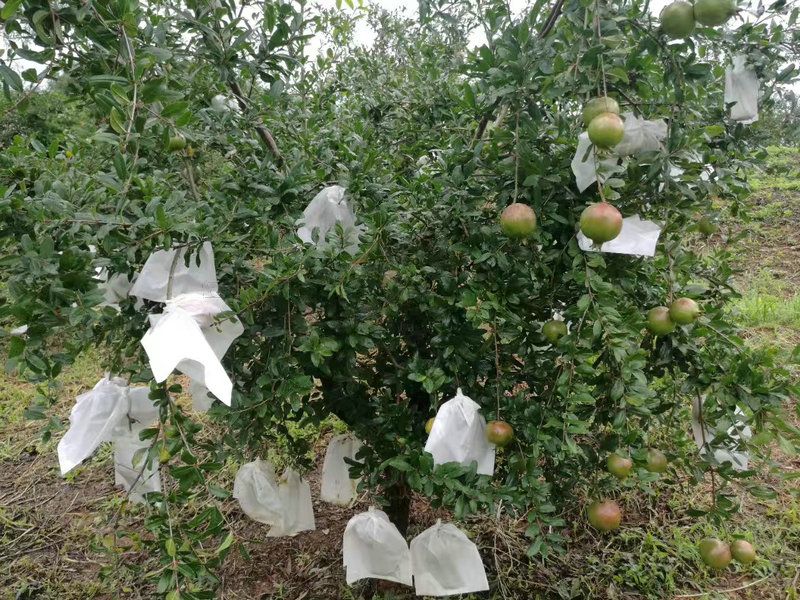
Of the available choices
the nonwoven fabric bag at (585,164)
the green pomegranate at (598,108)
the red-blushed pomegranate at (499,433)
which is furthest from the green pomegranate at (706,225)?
the red-blushed pomegranate at (499,433)

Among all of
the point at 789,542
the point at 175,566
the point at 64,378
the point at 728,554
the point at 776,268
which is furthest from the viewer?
the point at 776,268

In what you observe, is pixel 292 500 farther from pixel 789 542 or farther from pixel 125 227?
pixel 789 542

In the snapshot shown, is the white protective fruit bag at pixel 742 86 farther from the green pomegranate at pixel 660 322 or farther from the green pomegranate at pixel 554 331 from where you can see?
the green pomegranate at pixel 554 331

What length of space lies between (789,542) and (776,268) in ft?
9.82

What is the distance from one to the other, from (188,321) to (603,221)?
0.83 metres

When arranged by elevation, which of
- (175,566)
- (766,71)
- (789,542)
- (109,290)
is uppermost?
(766,71)

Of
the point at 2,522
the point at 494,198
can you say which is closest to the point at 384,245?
the point at 494,198

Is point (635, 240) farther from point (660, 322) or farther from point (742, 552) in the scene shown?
point (742, 552)

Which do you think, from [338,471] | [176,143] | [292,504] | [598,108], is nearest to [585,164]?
[598,108]

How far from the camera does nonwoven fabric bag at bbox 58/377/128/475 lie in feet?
4.95

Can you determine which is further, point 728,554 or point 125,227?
point 728,554

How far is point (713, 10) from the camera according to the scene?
1100 millimetres

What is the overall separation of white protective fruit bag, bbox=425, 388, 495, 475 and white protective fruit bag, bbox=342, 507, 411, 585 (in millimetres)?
436

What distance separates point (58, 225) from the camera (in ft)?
4.05
